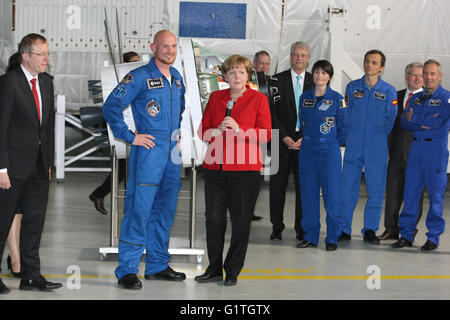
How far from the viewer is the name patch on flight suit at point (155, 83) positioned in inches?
157

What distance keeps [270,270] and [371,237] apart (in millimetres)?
1506

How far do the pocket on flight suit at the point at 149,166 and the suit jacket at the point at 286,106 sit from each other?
2004mm

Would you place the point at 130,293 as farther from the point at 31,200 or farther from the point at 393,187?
the point at 393,187

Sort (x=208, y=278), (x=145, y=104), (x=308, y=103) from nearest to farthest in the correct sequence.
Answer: (x=145, y=104) → (x=208, y=278) → (x=308, y=103)

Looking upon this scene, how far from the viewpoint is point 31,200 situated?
388cm

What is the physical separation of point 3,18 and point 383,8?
19.4ft

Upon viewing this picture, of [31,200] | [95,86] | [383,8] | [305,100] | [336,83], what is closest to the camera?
[31,200]

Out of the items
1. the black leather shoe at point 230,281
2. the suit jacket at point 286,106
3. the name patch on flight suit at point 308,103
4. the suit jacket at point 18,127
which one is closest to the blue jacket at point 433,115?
the name patch on flight suit at point 308,103

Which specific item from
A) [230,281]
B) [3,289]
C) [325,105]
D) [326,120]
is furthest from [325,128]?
[3,289]

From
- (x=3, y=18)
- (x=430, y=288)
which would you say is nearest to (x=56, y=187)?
(x=3, y=18)

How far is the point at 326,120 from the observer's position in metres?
5.31

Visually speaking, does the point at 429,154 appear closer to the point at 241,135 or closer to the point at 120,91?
the point at 241,135

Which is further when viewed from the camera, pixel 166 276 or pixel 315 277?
pixel 315 277

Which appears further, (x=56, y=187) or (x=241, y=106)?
(x=56, y=187)
